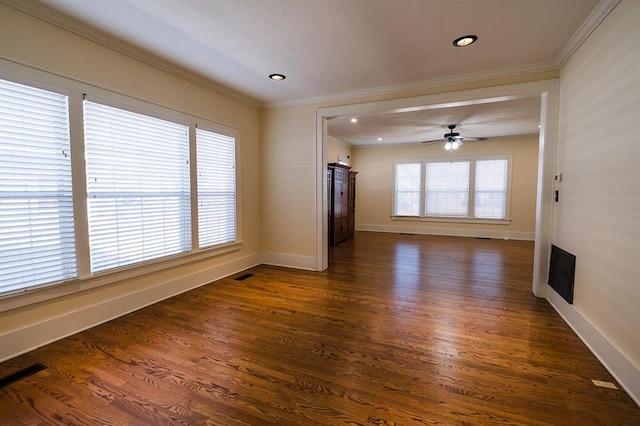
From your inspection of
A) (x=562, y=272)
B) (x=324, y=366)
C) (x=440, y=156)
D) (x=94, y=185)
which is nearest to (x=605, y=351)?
(x=562, y=272)

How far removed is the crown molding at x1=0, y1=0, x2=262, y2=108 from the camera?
2.12m

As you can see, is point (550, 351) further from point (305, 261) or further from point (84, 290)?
point (84, 290)

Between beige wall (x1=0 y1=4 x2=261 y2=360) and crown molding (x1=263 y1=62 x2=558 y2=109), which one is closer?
beige wall (x1=0 y1=4 x2=261 y2=360)

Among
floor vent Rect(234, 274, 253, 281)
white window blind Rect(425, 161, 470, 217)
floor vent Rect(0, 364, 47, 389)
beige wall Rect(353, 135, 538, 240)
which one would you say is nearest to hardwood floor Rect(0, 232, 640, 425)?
floor vent Rect(0, 364, 47, 389)

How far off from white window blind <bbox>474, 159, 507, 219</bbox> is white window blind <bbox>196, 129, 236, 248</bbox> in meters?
6.55

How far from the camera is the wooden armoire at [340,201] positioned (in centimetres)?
635

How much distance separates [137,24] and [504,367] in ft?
13.0

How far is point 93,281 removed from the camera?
2.57 m

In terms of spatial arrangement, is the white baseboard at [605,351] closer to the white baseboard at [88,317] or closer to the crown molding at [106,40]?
the white baseboard at [88,317]

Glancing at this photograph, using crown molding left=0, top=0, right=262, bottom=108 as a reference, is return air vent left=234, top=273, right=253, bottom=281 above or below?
below

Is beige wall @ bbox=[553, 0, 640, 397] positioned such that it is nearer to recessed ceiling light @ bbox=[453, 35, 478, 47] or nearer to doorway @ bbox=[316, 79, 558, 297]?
doorway @ bbox=[316, 79, 558, 297]

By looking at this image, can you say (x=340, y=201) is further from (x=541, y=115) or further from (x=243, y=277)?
(x=541, y=115)

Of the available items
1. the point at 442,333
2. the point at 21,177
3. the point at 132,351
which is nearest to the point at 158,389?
the point at 132,351

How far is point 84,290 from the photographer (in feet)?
8.27
